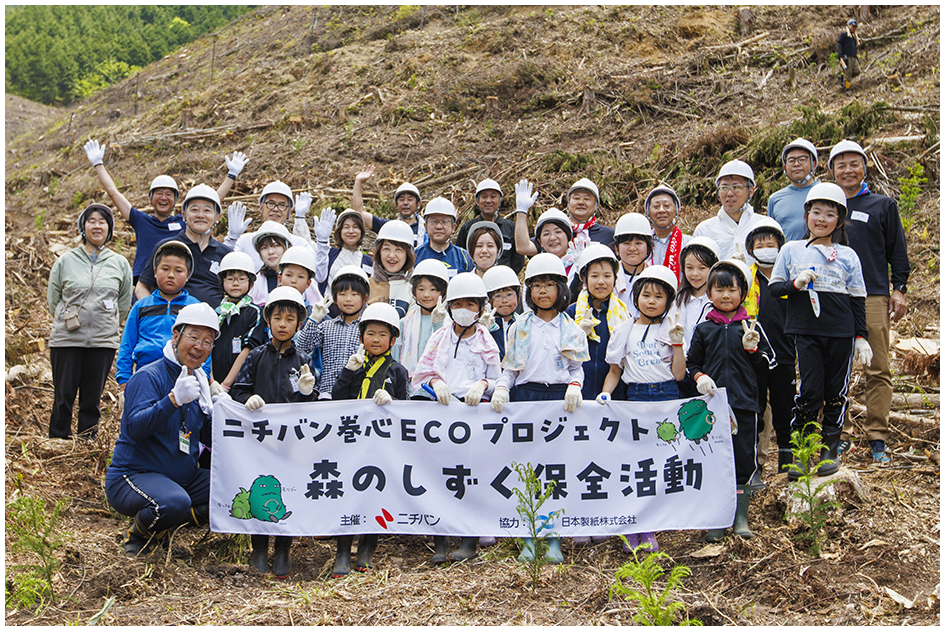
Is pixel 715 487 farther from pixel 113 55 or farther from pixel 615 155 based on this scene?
pixel 113 55

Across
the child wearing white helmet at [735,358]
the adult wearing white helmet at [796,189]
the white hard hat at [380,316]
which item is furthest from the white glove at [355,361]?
the adult wearing white helmet at [796,189]

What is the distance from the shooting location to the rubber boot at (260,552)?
4883 mm

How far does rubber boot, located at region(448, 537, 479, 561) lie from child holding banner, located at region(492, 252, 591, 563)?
0.40m

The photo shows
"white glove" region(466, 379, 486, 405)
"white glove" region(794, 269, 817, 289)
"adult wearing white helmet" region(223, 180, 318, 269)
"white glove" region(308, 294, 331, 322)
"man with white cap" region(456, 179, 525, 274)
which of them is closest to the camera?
"white glove" region(466, 379, 486, 405)

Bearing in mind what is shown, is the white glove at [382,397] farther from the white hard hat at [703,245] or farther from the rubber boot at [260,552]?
the white hard hat at [703,245]

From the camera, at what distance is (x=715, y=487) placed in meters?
4.84

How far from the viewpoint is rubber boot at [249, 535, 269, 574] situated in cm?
488

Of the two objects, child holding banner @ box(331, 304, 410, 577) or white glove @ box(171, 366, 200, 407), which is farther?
child holding banner @ box(331, 304, 410, 577)

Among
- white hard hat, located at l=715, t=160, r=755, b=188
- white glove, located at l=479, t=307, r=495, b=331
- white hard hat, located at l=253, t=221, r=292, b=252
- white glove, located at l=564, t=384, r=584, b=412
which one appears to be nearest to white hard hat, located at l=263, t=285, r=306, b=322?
white glove, located at l=479, t=307, r=495, b=331

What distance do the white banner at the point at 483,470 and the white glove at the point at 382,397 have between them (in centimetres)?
7

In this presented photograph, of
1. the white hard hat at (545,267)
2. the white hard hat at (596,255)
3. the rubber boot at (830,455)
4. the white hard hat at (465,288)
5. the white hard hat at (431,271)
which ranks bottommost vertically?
the rubber boot at (830,455)

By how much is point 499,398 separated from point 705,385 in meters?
1.41

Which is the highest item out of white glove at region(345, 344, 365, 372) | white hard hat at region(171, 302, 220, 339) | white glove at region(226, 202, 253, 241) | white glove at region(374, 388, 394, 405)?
white glove at region(226, 202, 253, 241)

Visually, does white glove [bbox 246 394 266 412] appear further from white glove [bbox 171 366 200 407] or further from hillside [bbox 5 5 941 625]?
hillside [bbox 5 5 941 625]
